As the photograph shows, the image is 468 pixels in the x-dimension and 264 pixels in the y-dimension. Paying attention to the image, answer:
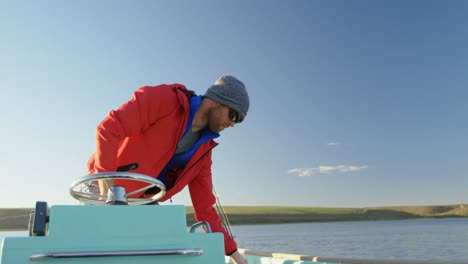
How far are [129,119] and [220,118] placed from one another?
0.45 metres

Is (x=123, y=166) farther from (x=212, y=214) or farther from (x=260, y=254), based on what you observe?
(x=260, y=254)

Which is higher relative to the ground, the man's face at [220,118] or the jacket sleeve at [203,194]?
the man's face at [220,118]

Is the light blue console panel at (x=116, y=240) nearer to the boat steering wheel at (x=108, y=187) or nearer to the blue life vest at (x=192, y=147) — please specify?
the boat steering wheel at (x=108, y=187)

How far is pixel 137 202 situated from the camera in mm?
1641

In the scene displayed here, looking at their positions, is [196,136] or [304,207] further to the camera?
[304,207]

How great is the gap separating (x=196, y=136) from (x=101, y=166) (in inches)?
24.8

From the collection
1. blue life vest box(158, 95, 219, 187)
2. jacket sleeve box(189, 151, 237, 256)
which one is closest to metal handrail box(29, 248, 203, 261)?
blue life vest box(158, 95, 219, 187)

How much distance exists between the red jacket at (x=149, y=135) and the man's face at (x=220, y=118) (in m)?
0.13

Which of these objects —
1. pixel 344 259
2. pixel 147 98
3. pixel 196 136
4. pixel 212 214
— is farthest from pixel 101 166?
pixel 344 259

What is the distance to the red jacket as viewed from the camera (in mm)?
1886

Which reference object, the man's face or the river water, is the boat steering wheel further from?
the river water

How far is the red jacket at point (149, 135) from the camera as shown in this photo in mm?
1886

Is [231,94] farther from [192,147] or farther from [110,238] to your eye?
[110,238]

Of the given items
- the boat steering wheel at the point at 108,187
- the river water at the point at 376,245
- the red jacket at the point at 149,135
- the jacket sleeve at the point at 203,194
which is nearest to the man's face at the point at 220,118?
the red jacket at the point at 149,135
